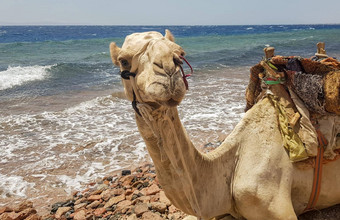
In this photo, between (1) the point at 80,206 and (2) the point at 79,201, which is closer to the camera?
(1) the point at 80,206

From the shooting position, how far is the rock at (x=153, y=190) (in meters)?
5.31

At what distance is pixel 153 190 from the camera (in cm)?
536

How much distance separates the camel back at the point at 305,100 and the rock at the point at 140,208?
96.2 inches

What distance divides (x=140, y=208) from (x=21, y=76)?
1761 centimetres

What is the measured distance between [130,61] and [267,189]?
65.5 inches

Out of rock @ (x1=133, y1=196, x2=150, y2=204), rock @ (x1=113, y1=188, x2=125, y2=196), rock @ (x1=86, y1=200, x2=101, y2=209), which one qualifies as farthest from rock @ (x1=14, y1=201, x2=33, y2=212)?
rock @ (x1=133, y1=196, x2=150, y2=204)

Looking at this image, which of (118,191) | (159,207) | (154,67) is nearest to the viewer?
(154,67)

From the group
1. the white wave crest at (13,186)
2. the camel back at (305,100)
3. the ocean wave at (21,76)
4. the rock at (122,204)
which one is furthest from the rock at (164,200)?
the ocean wave at (21,76)

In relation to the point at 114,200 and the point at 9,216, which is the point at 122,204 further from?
the point at 9,216

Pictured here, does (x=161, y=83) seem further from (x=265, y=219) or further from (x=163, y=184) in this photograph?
(x=265, y=219)

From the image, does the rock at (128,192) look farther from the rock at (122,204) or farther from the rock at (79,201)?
the rock at (79,201)

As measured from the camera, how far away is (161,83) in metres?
1.81

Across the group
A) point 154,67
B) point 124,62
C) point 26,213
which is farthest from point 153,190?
point 154,67

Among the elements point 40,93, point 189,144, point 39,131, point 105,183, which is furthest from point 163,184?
point 40,93
